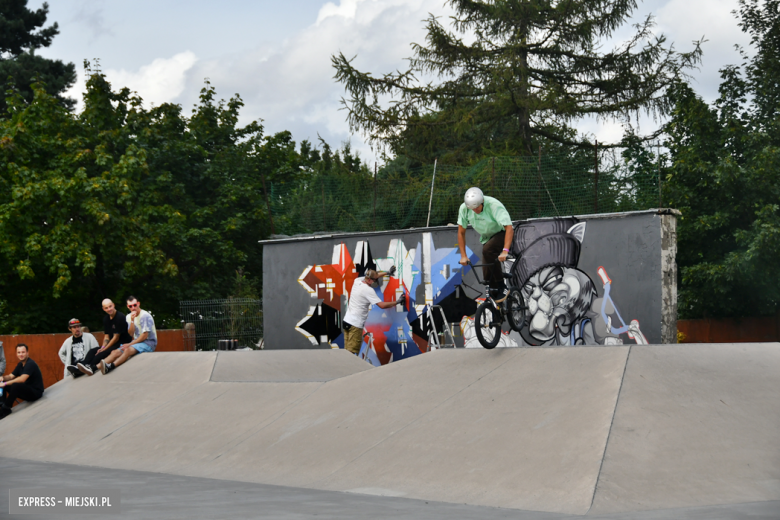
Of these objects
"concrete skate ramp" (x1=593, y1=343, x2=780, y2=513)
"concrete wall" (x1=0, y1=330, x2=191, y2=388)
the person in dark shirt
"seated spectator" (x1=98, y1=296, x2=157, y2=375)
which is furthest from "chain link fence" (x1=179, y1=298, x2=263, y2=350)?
"concrete skate ramp" (x1=593, y1=343, x2=780, y2=513)

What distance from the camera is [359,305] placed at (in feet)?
37.9

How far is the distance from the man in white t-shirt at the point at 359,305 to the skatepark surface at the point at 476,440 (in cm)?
306

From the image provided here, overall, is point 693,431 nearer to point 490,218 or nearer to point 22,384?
point 490,218

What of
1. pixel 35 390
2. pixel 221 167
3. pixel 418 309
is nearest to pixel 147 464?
pixel 35 390

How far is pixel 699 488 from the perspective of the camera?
466 cm

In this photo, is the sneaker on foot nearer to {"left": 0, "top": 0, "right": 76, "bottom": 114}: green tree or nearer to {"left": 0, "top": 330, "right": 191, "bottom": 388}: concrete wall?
{"left": 0, "top": 330, "right": 191, "bottom": 388}: concrete wall

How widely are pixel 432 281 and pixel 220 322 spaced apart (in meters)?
5.93

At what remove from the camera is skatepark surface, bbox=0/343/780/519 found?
4719 millimetres

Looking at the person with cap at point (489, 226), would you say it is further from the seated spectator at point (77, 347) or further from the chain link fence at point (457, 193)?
the seated spectator at point (77, 347)

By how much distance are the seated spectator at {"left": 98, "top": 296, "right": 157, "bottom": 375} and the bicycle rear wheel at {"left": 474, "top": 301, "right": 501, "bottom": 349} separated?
605 centimetres

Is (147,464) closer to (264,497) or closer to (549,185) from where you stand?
(264,497)

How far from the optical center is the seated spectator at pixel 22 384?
11133 mm

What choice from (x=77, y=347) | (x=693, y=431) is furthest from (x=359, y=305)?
(x=693, y=431)

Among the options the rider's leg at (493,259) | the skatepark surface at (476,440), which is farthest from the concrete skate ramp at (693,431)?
the rider's leg at (493,259)
